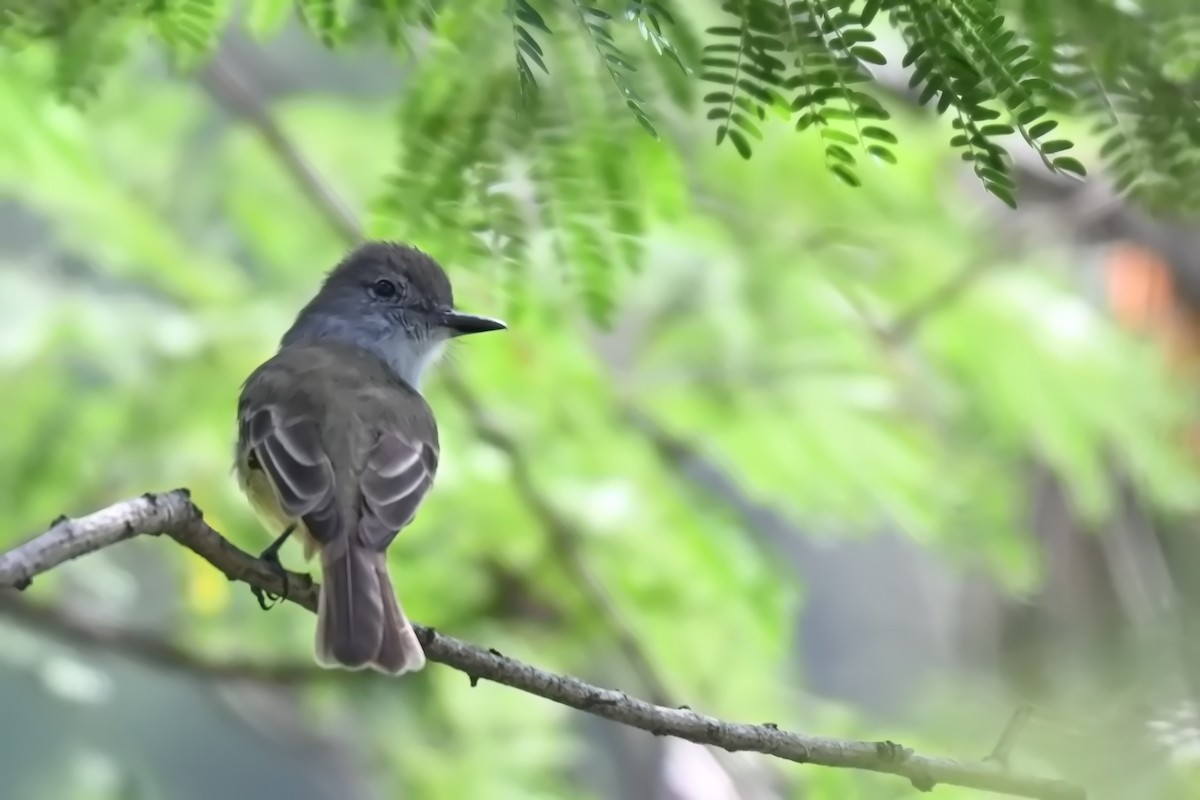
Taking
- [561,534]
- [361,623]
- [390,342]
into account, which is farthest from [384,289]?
[361,623]

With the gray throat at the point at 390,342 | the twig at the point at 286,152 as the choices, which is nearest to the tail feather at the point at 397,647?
the gray throat at the point at 390,342

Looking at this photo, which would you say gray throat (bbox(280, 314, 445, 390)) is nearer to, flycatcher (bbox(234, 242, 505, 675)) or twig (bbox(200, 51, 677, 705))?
flycatcher (bbox(234, 242, 505, 675))

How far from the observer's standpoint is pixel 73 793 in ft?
12.9

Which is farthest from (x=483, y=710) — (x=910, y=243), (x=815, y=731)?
(x=910, y=243)

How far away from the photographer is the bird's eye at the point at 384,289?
338cm

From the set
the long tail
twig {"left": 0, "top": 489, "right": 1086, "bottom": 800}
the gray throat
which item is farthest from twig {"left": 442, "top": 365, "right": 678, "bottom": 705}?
twig {"left": 0, "top": 489, "right": 1086, "bottom": 800}

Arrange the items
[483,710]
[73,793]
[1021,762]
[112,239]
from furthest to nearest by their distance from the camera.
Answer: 1. [483,710]
2. [73,793]
3. [112,239]
4. [1021,762]

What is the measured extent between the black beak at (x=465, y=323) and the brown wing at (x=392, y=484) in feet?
1.62

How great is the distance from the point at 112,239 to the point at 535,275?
1067 mm

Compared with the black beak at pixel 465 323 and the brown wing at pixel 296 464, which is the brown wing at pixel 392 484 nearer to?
the brown wing at pixel 296 464

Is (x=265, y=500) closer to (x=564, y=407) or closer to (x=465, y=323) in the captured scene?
(x=465, y=323)

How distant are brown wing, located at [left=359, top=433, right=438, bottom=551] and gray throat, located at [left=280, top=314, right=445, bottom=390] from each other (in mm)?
674

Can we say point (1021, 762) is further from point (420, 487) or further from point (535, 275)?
point (535, 275)

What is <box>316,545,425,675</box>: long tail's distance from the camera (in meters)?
2.09
